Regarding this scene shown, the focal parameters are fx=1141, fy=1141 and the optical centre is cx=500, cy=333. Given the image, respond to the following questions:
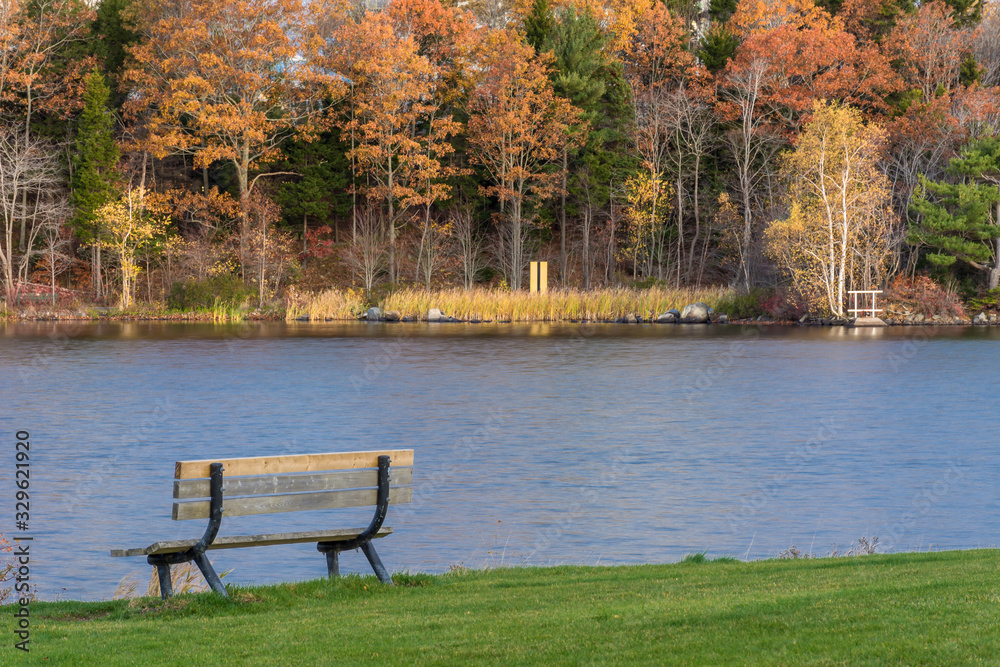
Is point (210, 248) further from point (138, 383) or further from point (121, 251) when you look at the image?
point (138, 383)

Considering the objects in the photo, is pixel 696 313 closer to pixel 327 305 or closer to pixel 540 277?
pixel 540 277

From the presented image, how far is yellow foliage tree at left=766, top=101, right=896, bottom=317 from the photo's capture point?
41.3m

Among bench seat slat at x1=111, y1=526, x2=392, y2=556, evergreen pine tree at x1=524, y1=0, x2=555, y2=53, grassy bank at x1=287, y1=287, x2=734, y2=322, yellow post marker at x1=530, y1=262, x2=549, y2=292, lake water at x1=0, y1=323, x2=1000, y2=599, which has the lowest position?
lake water at x1=0, y1=323, x2=1000, y2=599

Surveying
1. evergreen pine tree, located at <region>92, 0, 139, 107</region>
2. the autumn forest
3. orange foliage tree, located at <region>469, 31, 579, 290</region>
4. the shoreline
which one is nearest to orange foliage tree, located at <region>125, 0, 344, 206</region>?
the autumn forest

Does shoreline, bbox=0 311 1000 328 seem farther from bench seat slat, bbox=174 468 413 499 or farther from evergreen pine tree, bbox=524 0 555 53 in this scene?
bench seat slat, bbox=174 468 413 499

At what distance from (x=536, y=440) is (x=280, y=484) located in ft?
32.5

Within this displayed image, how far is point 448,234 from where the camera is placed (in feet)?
174

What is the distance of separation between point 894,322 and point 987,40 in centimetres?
1795

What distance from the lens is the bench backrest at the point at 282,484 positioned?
7358mm

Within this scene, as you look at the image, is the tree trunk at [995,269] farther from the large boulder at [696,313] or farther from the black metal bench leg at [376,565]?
the black metal bench leg at [376,565]

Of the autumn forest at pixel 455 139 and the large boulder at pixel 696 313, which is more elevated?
the autumn forest at pixel 455 139

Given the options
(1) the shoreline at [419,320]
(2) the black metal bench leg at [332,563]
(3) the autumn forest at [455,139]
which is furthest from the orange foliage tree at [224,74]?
(2) the black metal bench leg at [332,563]

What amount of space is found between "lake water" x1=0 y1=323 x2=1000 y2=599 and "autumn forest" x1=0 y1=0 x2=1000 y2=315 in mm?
14747

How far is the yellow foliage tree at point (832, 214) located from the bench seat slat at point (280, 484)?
1385 inches
